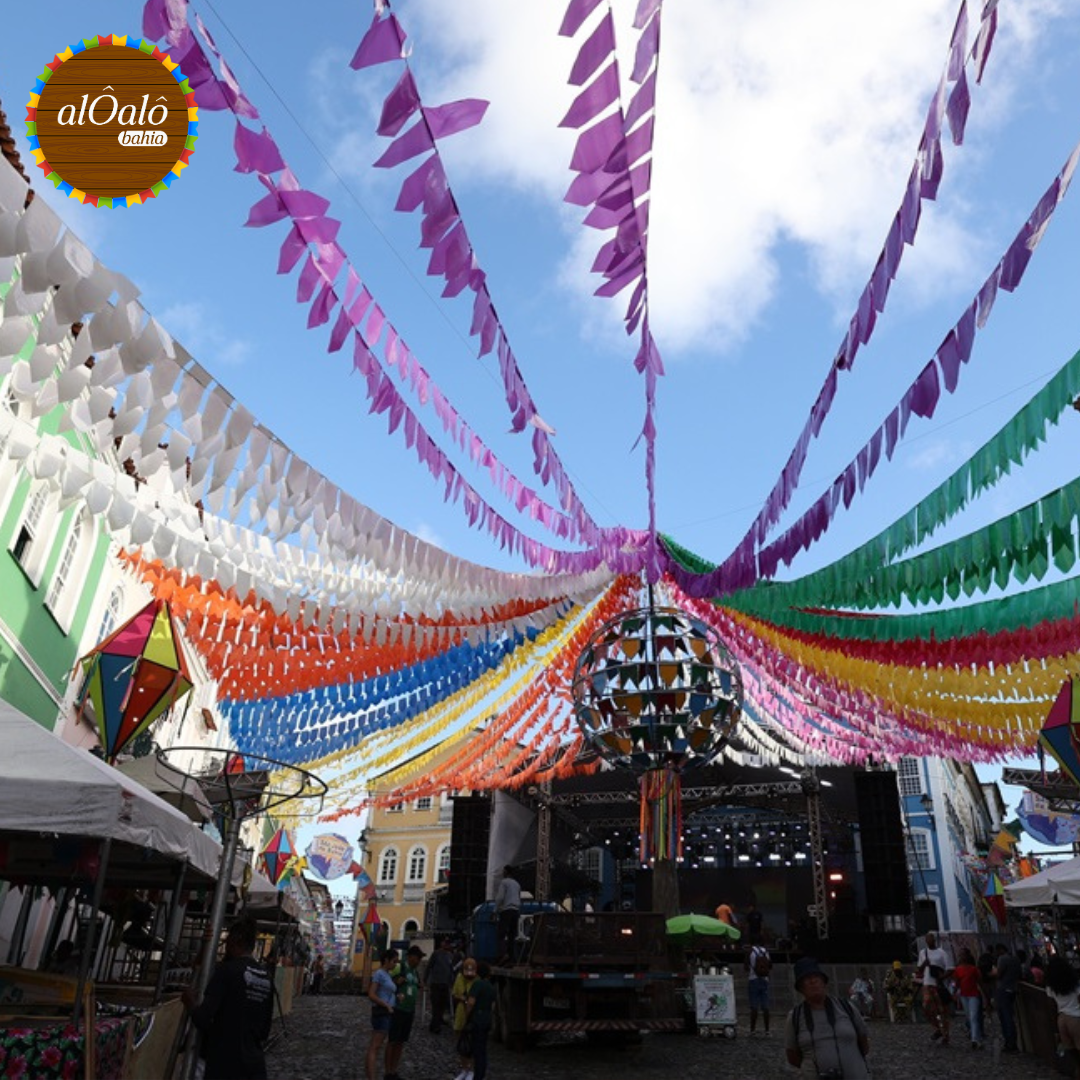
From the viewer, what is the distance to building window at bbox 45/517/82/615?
490 inches

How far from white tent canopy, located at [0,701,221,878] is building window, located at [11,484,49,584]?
226 inches

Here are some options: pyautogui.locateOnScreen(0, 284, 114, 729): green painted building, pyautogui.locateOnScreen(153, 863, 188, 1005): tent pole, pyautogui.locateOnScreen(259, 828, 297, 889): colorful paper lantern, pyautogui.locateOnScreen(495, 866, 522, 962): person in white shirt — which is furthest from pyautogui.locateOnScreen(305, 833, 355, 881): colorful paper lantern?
pyautogui.locateOnScreen(153, 863, 188, 1005): tent pole

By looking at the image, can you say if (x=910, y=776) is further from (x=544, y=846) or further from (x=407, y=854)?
(x=407, y=854)

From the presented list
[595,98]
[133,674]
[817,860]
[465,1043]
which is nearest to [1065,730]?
[465,1043]

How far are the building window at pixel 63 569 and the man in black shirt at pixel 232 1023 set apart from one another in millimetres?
8443

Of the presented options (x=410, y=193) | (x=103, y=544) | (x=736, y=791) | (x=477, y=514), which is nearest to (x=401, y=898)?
(x=736, y=791)

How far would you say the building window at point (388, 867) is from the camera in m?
49.0

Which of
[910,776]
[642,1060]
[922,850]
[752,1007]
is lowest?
[642,1060]

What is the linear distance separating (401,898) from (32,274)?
4970 centimetres

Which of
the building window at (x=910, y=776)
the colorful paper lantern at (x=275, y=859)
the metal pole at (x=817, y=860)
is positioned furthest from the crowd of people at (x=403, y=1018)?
the building window at (x=910, y=776)

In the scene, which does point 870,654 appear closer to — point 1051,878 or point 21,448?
point 1051,878

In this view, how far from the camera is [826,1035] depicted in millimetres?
5246

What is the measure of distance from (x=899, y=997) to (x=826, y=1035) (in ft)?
44.2

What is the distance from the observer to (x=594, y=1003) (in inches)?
424
